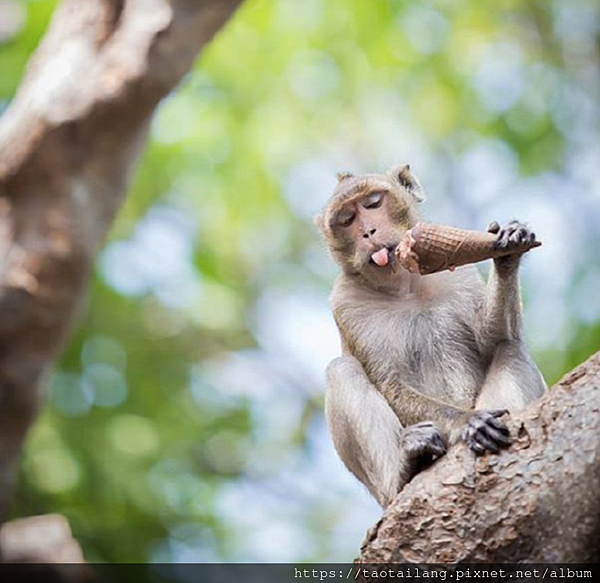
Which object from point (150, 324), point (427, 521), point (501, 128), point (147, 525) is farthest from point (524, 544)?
point (501, 128)

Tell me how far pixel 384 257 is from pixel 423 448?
145 centimetres

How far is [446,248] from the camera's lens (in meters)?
6.13

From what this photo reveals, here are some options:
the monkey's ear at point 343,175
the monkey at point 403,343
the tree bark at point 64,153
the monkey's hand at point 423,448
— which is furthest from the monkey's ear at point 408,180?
the tree bark at point 64,153

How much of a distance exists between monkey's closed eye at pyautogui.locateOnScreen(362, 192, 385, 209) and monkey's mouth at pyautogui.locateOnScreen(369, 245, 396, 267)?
Result: 0.35 m

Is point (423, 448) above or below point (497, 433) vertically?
above

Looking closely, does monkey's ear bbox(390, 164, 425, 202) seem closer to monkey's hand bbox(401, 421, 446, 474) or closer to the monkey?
the monkey

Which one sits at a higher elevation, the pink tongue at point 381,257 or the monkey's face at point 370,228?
the monkey's face at point 370,228

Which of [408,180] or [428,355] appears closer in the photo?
[428,355]

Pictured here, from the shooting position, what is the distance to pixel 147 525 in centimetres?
1312

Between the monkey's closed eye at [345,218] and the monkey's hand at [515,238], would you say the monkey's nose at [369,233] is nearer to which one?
the monkey's closed eye at [345,218]

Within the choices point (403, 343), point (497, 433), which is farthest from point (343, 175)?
point (497, 433)

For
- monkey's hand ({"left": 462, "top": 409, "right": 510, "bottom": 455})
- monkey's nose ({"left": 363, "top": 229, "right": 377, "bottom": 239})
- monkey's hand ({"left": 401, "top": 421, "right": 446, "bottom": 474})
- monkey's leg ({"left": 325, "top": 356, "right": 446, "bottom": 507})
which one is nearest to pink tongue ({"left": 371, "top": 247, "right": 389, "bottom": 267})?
monkey's nose ({"left": 363, "top": 229, "right": 377, "bottom": 239})

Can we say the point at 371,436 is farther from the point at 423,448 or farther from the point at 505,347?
the point at 505,347

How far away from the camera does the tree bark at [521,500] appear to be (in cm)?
543
